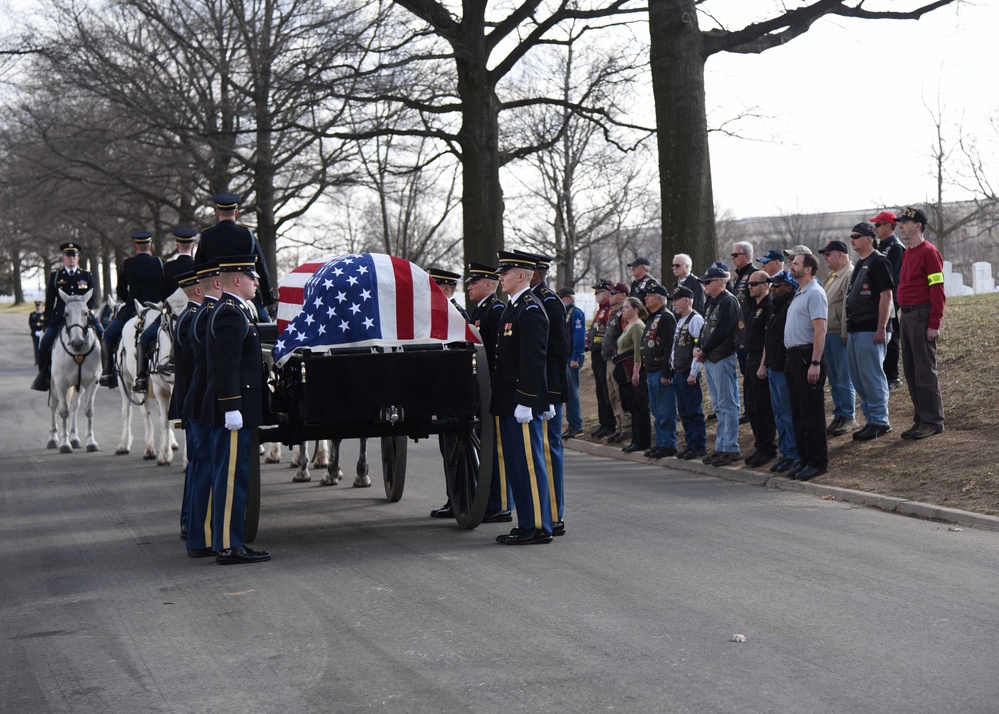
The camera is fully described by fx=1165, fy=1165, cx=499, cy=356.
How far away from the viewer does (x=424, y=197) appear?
1715 inches

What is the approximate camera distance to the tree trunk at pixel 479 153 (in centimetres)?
Result: 2195

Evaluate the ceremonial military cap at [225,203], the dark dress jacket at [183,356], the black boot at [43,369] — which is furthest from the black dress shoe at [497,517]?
the black boot at [43,369]

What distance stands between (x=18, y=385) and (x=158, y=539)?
24122 millimetres

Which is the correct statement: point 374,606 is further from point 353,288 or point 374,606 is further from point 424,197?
point 424,197

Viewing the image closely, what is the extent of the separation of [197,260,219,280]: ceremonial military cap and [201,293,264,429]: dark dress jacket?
304 mm

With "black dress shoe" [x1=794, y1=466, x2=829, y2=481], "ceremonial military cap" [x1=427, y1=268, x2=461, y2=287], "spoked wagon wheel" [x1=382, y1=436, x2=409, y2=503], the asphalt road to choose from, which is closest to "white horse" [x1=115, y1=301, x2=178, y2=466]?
the asphalt road

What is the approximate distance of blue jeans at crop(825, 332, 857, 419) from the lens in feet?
40.1

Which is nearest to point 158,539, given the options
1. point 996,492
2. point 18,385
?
point 996,492

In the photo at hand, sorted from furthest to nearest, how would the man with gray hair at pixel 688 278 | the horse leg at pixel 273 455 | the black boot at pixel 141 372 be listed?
1. the man with gray hair at pixel 688 278
2. the horse leg at pixel 273 455
3. the black boot at pixel 141 372

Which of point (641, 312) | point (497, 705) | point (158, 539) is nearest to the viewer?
point (497, 705)

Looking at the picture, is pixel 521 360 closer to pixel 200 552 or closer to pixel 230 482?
pixel 230 482

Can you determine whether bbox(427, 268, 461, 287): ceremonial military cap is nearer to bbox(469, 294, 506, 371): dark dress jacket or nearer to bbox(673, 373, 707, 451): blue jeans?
bbox(469, 294, 506, 371): dark dress jacket

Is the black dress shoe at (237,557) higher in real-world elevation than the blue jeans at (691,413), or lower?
lower

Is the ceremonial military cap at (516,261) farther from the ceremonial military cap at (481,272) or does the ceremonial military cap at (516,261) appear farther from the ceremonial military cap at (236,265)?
the ceremonial military cap at (236,265)
